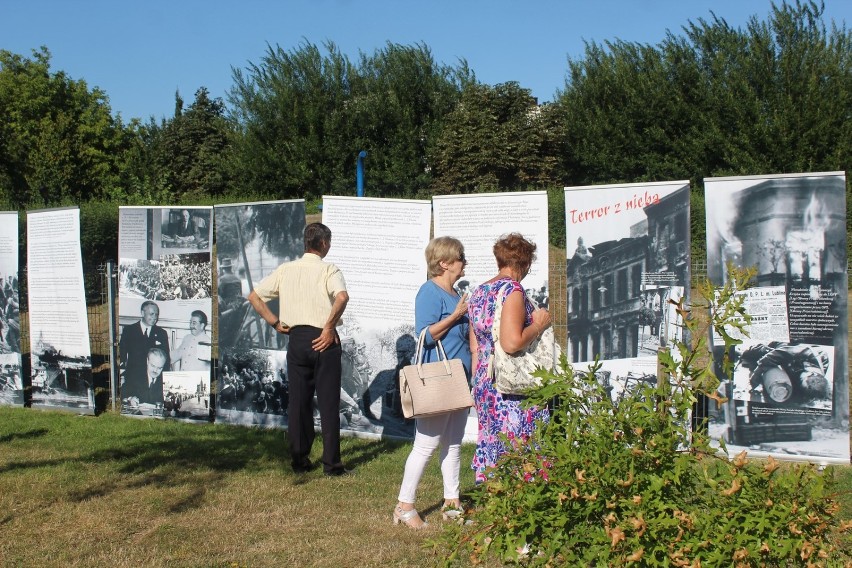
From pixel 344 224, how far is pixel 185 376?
7.68 feet

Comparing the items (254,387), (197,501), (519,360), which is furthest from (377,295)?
(519,360)

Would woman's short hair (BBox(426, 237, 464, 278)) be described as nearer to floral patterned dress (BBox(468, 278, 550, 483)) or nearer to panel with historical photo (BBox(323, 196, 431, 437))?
A: floral patterned dress (BBox(468, 278, 550, 483))

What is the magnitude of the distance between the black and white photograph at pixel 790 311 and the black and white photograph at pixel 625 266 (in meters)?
0.30

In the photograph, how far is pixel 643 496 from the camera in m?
2.15

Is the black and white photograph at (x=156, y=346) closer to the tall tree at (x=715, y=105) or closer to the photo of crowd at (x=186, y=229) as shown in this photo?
the photo of crowd at (x=186, y=229)

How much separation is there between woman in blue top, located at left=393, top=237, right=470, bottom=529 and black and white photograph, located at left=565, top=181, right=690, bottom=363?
159cm

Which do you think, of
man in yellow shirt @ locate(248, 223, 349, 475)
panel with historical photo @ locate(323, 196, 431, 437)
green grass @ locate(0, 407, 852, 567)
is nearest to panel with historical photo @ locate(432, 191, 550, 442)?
panel with historical photo @ locate(323, 196, 431, 437)

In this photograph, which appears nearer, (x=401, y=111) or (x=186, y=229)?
(x=186, y=229)

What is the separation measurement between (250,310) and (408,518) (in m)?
3.42

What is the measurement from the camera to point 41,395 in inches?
342

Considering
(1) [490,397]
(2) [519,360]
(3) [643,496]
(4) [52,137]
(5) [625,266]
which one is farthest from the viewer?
(4) [52,137]

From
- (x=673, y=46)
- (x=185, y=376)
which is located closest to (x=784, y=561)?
(x=185, y=376)

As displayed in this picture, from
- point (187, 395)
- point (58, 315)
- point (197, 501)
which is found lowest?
point (197, 501)

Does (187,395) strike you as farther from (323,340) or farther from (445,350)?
(445,350)
